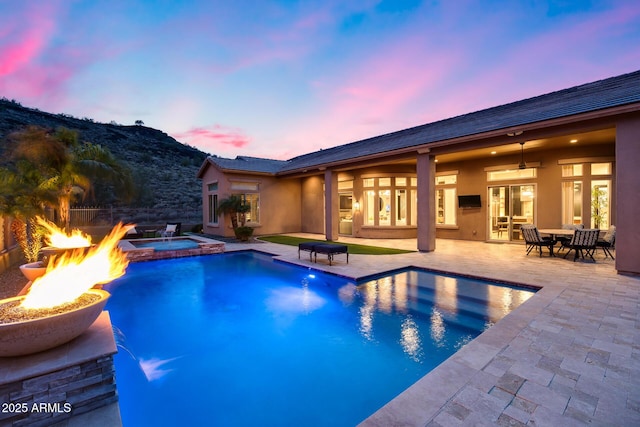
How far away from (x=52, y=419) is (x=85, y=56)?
49.9 ft

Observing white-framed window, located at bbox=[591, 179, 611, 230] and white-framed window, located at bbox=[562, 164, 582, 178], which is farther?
white-framed window, located at bbox=[562, 164, 582, 178]

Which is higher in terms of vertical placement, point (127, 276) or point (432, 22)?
point (432, 22)

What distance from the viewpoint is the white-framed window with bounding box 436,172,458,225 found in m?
14.6

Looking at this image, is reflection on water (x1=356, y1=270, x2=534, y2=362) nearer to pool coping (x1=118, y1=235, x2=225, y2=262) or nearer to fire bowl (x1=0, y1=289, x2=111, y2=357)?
fire bowl (x1=0, y1=289, x2=111, y2=357)

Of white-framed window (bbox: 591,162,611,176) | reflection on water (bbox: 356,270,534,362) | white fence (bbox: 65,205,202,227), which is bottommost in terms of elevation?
reflection on water (bbox: 356,270,534,362)

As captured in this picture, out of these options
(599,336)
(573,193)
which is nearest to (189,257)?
(599,336)

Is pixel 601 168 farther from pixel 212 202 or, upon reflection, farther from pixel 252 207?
pixel 212 202

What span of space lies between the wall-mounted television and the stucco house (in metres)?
0.04

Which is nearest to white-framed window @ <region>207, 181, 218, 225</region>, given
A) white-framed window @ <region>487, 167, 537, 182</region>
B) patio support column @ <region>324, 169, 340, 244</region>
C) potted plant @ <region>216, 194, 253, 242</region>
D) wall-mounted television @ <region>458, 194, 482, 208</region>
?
potted plant @ <region>216, 194, 253, 242</region>

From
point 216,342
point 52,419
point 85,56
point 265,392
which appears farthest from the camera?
point 85,56

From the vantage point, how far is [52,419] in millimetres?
2191

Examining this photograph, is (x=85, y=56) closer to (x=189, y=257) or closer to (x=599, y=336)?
(x=189, y=257)

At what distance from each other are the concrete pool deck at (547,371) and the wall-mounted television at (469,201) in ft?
25.6

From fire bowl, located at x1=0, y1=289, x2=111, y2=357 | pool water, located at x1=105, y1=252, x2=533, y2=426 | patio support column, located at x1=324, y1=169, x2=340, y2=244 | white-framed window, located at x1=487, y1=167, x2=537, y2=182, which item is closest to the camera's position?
fire bowl, located at x1=0, y1=289, x2=111, y2=357
